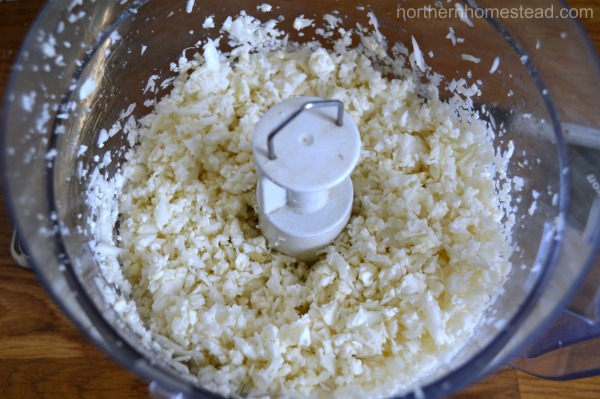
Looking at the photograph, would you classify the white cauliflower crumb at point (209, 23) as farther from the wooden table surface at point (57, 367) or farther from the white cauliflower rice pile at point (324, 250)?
the wooden table surface at point (57, 367)

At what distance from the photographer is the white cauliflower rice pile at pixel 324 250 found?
74 centimetres

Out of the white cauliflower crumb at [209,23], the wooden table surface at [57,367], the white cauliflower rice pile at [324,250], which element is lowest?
the wooden table surface at [57,367]

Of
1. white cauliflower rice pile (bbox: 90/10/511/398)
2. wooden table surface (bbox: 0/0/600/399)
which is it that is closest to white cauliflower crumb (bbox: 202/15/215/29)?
white cauliflower rice pile (bbox: 90/10/511/398)

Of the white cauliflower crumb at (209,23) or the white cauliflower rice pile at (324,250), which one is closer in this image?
the white cauliflower rice pile at (324,250)

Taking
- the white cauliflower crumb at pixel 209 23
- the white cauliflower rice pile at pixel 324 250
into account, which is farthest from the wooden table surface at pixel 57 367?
the white cauliflower crumb at pixel 209 23

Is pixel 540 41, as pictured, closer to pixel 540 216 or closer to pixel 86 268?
pixel 540 216

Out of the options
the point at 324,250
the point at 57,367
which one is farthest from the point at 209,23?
the point at 57,367

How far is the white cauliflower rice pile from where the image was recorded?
74cm

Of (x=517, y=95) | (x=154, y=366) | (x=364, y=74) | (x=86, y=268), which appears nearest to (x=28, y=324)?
(x=86, y=268)

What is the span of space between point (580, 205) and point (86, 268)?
59cm

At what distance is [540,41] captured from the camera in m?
0.77

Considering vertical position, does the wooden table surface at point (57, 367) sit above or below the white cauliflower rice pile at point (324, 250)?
below

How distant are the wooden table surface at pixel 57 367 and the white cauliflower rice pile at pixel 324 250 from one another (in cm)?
13

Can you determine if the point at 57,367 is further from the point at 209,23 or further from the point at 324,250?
the point at 209,23
